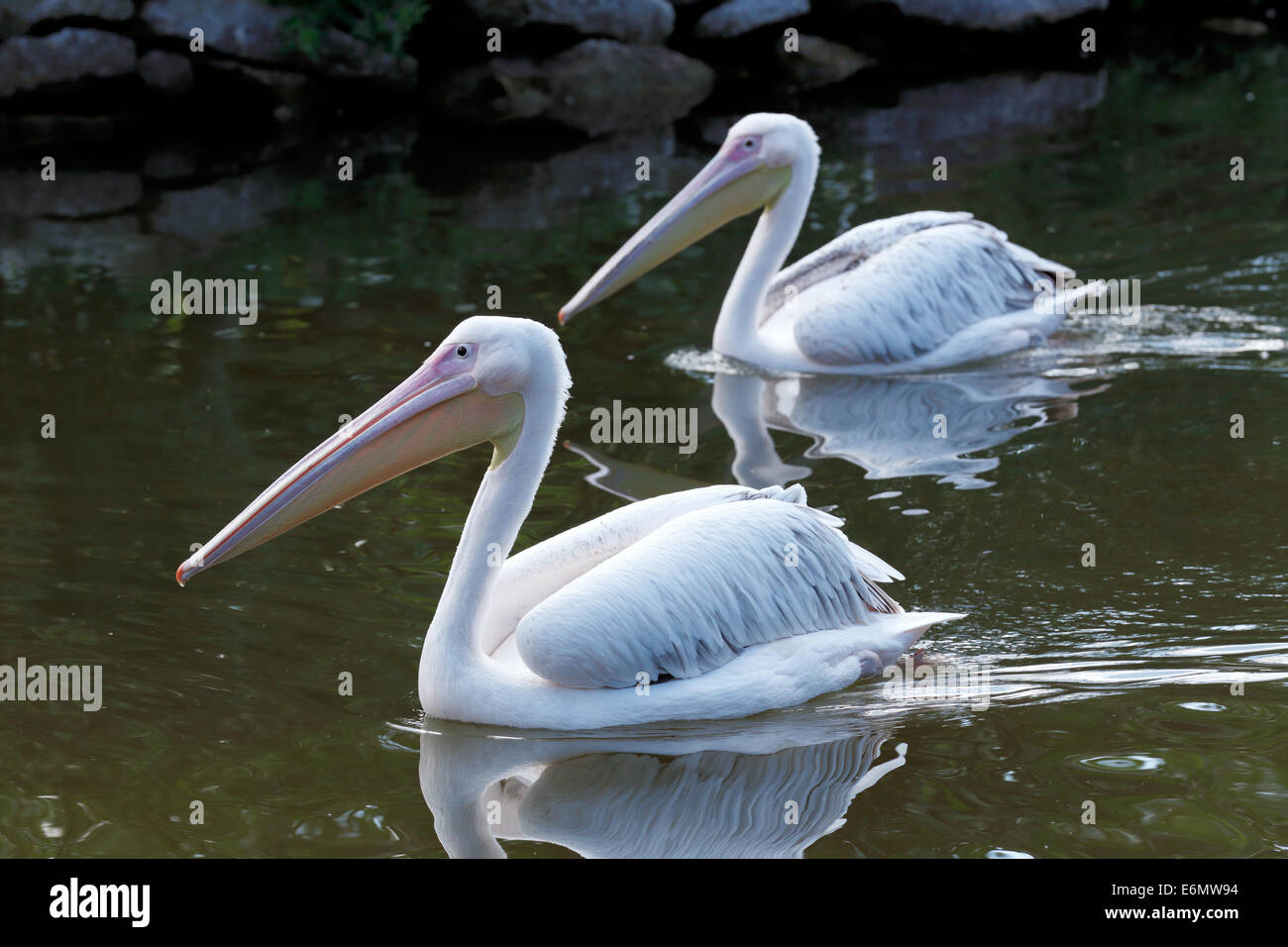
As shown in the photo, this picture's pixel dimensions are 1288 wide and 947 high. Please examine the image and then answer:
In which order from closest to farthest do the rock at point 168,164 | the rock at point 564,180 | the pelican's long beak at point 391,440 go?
the pelican's long beak at point 391,440, the rock at point 564,180, the rock at point 168,164

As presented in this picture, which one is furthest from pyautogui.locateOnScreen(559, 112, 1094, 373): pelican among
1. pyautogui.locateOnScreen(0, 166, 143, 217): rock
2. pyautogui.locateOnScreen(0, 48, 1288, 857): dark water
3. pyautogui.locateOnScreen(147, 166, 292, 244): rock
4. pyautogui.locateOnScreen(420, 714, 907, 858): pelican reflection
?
pyautogui.locateOnScreen(0, 166, 143, 217): rock

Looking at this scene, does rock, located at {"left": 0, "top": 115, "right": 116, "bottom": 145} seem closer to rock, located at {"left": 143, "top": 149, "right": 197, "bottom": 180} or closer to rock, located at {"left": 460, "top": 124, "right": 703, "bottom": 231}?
rock, located at {"left": 143, "top": 149, "right": 197, "bottom": 180}

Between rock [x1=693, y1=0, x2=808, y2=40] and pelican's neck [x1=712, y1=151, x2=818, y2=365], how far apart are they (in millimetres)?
7990

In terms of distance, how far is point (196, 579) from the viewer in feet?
16.4

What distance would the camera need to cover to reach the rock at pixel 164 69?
13.5 metres

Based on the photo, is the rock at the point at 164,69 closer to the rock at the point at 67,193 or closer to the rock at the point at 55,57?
the rock at the point at 55,57

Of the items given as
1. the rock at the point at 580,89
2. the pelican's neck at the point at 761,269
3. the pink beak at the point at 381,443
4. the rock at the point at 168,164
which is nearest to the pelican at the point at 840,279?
the pelican's neck at the point at 761,269

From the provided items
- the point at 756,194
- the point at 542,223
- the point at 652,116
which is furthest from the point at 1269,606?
the point at 652,116

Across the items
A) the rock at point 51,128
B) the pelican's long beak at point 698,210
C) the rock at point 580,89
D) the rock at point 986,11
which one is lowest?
the pelican's long beak at point 698,210

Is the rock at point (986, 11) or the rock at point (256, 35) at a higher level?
the rock at point (986, 11)

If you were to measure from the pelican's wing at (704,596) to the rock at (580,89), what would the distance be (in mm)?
9883

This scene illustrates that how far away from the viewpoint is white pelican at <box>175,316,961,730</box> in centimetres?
404

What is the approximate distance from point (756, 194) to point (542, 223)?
2.81 metres

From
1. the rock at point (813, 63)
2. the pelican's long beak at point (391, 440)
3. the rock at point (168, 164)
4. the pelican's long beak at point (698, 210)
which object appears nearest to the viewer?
the pelican's long beak at point (391, 440)
